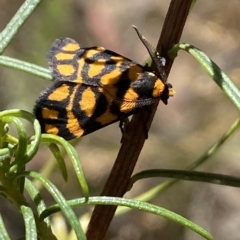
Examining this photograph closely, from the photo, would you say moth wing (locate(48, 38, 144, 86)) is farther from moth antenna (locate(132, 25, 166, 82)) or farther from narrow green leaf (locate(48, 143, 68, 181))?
narrow green leaf (locate(48, 143, 68, 181))

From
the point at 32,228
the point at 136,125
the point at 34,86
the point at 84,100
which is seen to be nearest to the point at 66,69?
the point at 84,100

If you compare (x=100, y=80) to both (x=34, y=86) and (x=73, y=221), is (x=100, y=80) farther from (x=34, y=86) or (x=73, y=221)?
(x=34, y=86)

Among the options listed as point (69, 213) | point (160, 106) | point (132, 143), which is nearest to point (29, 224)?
point (69, 213)

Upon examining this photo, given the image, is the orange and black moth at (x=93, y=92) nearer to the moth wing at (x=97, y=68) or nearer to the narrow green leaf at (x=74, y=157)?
the moth wing at (x=97, y=68)

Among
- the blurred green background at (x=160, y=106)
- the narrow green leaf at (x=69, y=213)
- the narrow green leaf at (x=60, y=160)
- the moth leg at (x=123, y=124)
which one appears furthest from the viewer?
the blurred green background at (x=160, y=106)

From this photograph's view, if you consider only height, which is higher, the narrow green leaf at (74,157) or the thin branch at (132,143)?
the thin branch at (132,143)

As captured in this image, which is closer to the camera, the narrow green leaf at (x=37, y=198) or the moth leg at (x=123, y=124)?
the narrow green leaf at (x=37, y=198)

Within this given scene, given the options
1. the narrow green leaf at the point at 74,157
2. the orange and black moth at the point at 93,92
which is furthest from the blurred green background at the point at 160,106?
the narrow green leaf at the point at 74,157
